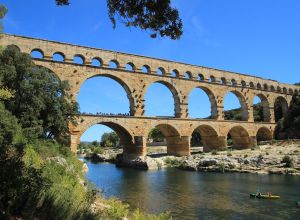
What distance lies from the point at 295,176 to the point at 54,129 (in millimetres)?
19234

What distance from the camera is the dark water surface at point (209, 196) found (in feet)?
49.7

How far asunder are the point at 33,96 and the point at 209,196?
12037mm

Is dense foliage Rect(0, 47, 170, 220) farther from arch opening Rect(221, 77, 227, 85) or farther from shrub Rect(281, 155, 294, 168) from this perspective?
arch opening Rect(221, 77, 227, 85)

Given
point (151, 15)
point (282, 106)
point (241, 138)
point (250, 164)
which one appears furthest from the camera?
point (282, 106)

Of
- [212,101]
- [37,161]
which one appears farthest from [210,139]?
[37,161]

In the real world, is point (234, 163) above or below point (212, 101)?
below

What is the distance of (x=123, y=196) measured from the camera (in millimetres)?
19391

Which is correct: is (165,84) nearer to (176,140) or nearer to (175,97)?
(175,97)

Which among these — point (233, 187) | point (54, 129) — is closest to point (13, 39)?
point (54, 129)

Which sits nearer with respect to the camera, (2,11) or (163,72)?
(2,11)

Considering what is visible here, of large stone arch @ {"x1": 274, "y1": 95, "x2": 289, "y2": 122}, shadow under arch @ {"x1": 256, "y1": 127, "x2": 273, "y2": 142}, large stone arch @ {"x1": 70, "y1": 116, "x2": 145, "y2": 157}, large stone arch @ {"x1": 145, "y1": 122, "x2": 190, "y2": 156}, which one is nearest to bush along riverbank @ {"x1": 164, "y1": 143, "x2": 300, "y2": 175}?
large stone arch @ {"x1": 145, "y1": 122, "x2": 190, "y2": 156}

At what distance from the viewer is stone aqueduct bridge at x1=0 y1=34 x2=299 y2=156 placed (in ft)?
110

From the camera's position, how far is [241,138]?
49250 millimetres

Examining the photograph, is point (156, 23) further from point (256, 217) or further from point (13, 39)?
point (13, 39)
